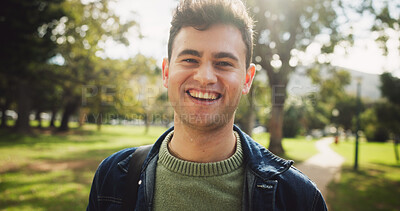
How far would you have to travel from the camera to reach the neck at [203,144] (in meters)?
1.97

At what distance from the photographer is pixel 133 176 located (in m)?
2.02

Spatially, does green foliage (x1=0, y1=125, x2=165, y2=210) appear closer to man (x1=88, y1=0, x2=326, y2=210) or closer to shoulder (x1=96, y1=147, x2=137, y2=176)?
shoulder (x1=96, y1=147, x2=137, y2=176)

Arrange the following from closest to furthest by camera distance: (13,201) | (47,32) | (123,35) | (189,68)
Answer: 1. (189,68)
2. (13,201)
3. (47,32)
4. (123,35)

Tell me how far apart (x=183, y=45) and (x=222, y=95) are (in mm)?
500

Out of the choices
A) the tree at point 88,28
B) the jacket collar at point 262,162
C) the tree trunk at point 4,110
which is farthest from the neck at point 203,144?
the tree trunk at point 4,110

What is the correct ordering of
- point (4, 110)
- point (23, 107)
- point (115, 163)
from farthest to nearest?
point (4, 110)
point (23, 107)
point (115, 163)

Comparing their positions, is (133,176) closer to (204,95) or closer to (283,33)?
(204,95)

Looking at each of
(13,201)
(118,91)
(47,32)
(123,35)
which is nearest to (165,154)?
(13,201)

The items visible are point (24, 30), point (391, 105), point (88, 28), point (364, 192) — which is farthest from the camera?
point (391, 105)

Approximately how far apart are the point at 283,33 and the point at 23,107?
2295 cm

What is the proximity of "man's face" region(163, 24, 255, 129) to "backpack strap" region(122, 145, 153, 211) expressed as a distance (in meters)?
0.49

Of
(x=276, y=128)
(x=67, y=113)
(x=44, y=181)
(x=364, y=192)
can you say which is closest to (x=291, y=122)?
(x=276, y=128)

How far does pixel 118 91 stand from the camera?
19594 mm

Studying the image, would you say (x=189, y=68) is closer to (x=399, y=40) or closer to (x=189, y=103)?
(x=189, y=103)
